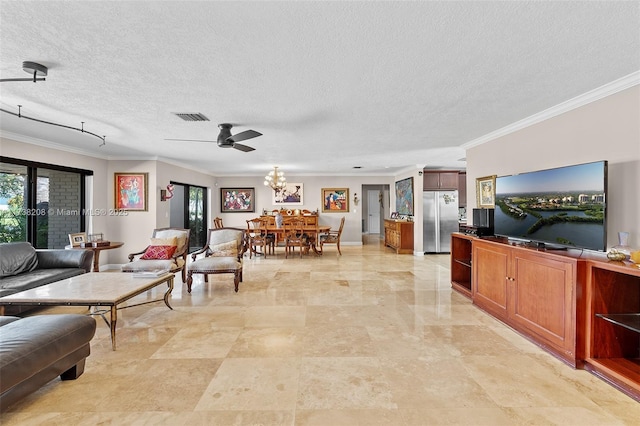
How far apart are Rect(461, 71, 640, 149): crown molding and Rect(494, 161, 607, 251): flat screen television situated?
699 millimetres

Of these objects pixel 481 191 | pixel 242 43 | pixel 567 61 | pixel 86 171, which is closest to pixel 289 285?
pixel 481 191

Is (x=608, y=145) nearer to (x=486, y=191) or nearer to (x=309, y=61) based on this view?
(x=486, y=191)

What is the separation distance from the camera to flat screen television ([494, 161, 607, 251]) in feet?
7.84

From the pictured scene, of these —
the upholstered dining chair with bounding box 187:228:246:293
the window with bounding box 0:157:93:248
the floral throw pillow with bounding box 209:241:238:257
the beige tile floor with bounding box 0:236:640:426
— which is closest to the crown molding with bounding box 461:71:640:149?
Result: the beige tile floor with bounding box 0:236:640:426

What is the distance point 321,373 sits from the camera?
2.19 metres

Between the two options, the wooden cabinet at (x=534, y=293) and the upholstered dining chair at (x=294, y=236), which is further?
the upholstered dining chair at (x=294, y=236)

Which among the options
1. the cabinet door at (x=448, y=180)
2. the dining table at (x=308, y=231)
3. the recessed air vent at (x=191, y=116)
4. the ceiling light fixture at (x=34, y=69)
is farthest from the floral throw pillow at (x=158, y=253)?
the cabinet door at (x=448, y=180)

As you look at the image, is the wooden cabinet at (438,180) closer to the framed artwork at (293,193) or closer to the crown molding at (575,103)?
the crown molding at (575,103)

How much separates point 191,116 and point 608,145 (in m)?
4.21

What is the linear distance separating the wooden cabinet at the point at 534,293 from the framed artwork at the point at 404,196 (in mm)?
4389

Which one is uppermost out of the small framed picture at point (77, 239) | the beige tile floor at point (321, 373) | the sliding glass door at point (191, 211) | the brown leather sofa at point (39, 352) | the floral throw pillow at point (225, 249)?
the sliding glass door at point (191, 211)

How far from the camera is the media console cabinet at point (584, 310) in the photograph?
2109 millimetres

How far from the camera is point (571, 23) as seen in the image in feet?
5.58

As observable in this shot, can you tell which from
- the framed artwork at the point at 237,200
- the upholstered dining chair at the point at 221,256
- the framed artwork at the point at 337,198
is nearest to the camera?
the upholstered dining chair at the point at 221,256
